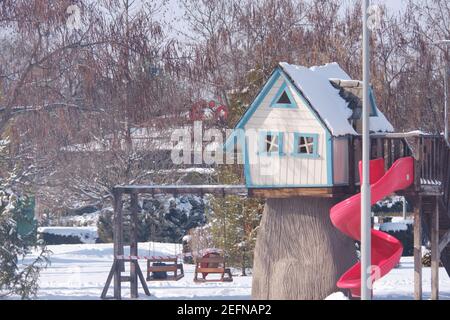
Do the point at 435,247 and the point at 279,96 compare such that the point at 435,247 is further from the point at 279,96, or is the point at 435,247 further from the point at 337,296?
the point at 279,96

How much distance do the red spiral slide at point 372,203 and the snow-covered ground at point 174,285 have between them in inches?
154

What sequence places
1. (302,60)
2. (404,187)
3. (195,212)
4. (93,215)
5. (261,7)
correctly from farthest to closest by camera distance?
1. (93,215)
2. (195,212)
3. (261,7)
4. (302,60)
5. (404,187)

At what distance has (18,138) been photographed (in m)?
25.5

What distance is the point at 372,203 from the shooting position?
2031cm

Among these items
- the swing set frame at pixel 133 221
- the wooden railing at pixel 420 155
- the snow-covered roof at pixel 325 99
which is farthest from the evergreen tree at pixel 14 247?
the wooden railing at pixel 420 155

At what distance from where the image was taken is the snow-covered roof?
2119 cm

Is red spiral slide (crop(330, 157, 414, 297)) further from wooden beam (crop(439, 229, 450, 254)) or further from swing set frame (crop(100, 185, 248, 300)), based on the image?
swing set frame (crop(100, 185, 248, 300))

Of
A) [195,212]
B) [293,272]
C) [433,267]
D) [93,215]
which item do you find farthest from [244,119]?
[93,215]

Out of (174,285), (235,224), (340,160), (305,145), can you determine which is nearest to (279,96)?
(305,145)

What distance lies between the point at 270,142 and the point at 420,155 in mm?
3017

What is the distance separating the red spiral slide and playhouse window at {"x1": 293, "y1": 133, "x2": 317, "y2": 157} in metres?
1.30

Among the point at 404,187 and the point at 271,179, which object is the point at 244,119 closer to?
the point at 271,179

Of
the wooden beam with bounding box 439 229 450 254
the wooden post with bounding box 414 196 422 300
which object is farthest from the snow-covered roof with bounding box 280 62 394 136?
the wooden beam with bounding box 439 229 450 254
